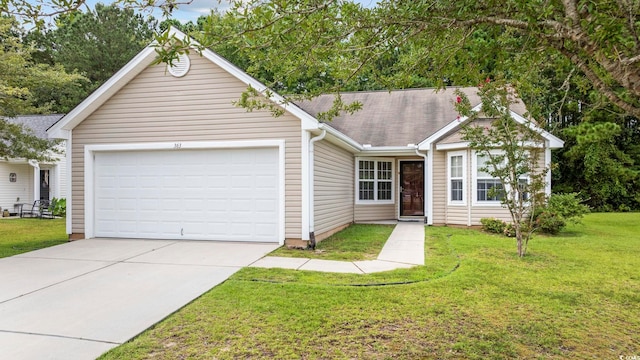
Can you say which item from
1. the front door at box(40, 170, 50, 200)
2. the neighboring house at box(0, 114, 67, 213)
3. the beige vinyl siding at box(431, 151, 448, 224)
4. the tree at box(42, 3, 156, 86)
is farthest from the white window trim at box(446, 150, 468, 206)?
the tree at box(42, 3, 156, 86)

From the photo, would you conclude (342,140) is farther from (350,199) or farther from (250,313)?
(250,313)

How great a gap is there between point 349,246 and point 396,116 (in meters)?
7.59

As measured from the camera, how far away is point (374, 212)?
13.6m

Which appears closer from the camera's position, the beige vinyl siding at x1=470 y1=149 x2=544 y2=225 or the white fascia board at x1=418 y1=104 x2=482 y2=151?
the beige vinyl siding at x1=470 y1=149 x2=544 y2=225

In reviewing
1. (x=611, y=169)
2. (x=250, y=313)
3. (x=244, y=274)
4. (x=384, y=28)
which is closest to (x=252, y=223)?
(x=244, y=274)

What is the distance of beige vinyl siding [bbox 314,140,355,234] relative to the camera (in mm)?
9086

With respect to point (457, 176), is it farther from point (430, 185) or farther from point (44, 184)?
point (44, 184)

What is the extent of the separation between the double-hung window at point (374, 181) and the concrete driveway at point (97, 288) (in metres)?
5.72

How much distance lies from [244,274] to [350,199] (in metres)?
7.25

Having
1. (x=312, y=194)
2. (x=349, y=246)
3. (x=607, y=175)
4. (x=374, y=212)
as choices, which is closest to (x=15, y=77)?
(x=312, y=194)

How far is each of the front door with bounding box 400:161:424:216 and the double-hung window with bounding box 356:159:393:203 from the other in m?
0.46

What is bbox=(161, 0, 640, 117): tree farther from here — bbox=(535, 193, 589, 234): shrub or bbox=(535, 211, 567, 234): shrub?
bbox=(535, 193, 589, 234): shrub

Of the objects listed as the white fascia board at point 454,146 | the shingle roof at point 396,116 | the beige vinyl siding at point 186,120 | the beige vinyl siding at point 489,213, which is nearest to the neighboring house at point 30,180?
the beige vinyl siding at point 186,120

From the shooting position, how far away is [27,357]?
331 centimetres
